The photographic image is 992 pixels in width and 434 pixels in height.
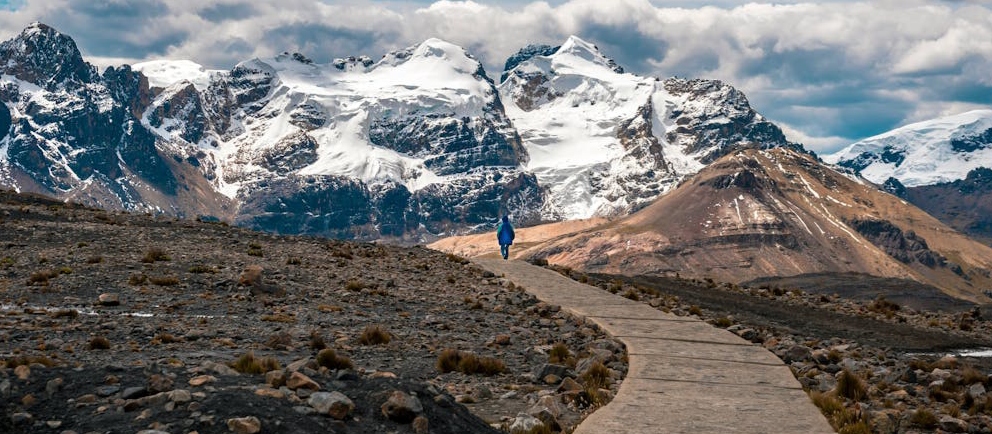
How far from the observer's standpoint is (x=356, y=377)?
16031 mm

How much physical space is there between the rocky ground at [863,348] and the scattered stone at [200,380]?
967 cm

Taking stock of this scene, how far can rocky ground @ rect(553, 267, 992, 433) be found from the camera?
1872cm

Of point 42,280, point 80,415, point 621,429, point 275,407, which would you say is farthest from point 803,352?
point 42,280

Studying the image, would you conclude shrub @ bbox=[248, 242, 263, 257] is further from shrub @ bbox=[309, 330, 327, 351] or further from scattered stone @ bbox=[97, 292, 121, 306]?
shrub @ bbox=[309, 330, 327, 351]

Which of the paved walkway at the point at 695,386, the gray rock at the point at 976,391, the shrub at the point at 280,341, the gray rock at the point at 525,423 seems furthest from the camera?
the shrub at the point at 280,341

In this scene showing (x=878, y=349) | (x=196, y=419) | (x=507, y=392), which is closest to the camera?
(x=196, y=419)

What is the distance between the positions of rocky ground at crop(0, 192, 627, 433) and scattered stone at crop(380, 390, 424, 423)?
23 mm

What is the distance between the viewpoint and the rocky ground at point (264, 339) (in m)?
14.1

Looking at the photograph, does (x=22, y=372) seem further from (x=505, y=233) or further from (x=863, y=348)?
(x=505, y=233)

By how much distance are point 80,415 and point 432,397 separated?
4802mm

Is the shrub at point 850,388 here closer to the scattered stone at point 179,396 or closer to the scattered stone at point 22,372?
the scattered stone at point 179,396

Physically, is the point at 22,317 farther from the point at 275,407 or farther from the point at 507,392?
the point at 275,407

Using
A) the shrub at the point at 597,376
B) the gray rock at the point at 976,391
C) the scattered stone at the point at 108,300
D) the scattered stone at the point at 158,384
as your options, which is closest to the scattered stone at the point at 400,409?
the scattered stone at the point at 158,384

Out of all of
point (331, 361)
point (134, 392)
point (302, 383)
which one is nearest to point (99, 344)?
point (331, 361)
